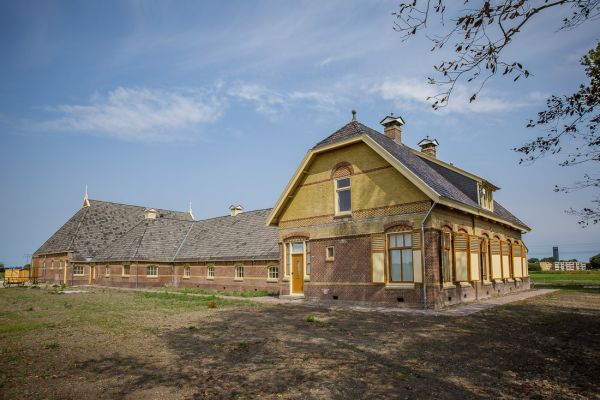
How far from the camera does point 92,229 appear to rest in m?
41.0

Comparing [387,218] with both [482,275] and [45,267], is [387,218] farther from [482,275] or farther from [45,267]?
[45,267]

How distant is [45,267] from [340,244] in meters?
36.7

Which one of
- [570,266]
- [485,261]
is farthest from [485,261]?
[570,266]

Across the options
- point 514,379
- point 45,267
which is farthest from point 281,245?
point 45,267

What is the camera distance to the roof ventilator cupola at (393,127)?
23.4m

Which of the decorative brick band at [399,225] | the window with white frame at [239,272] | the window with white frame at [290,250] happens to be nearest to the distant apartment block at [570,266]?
the window with white frame at [239,272]

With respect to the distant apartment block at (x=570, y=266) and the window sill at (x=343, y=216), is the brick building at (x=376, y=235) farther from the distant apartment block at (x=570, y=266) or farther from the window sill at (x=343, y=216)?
the distant apartment block at (x=570, y=266)

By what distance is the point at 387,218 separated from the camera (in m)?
17.8

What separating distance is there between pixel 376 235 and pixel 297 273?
573 centimetres

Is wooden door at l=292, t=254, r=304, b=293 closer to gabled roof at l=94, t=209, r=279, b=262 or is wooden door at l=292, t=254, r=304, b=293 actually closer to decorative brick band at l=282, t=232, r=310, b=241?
decorative brick band at l=282, t=232, r=310, b=241

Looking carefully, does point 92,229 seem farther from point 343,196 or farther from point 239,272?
point 343,196

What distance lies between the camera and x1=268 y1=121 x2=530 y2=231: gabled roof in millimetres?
16781

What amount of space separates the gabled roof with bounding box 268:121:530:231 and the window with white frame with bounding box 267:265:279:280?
4403mm

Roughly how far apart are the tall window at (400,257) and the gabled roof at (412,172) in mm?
2330
